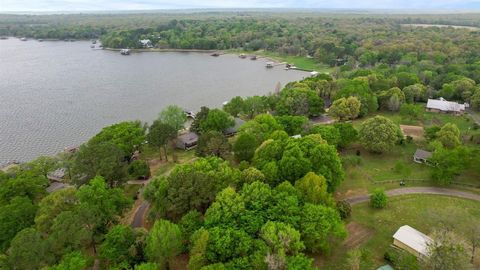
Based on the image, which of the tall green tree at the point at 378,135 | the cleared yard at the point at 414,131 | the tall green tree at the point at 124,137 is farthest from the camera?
the cleared yard at the point at 414,131

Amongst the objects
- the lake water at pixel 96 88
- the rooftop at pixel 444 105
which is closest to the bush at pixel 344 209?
the rooftop at pixel 444 105

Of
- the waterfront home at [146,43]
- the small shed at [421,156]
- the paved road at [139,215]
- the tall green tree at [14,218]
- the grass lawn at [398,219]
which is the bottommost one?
the paved road at [139,215]

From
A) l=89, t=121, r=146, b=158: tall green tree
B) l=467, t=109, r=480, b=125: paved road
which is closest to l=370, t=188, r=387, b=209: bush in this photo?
l=89, t=121, r=146, b=158: tall green tree

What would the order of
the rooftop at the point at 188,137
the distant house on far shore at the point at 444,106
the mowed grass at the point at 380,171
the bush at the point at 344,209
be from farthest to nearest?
the distant house on far shore at the point at 444,106 < the rooftop at the point at 188,137 < the mowed grass at the point at 380,171 < the bush at the point at 344,209

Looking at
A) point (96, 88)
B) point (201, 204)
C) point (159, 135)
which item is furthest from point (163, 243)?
point (96, 88)

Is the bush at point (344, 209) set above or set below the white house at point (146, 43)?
below

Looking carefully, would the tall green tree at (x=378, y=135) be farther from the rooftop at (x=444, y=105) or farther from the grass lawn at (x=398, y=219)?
the rooftop at (x=444, y=105)
